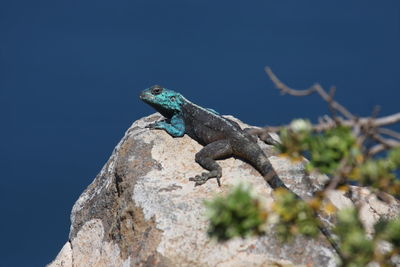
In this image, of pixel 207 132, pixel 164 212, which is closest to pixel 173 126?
pixel 207 132

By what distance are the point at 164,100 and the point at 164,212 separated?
2.04m

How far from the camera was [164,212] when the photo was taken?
5.62 metres

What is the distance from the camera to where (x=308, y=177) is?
20.0 ft

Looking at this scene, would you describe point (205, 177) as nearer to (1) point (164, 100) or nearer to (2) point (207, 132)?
(2) point (207, 132)

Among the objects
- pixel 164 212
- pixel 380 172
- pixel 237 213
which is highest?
pixel 380 172

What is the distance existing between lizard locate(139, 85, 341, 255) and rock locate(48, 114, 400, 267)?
0.25ft

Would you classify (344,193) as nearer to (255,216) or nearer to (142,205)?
(142,205)

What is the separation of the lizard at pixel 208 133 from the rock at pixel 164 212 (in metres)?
0.08

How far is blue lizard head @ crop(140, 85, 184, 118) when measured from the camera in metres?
7.40

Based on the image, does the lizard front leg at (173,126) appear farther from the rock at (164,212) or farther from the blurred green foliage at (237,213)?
the blurred green foliage at (237,213)

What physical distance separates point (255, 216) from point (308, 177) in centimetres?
305

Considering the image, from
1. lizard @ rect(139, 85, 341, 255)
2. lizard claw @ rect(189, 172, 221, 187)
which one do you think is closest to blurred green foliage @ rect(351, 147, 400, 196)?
lizard @ rect(139, 85, 341, 255)

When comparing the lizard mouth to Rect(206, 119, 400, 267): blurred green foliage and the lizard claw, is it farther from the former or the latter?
Rect(206, 119, 400, 267): blurred green foliage

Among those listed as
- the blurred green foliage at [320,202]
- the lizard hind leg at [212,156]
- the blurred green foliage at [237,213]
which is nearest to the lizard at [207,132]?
the lizard hind leg at [212,156]
